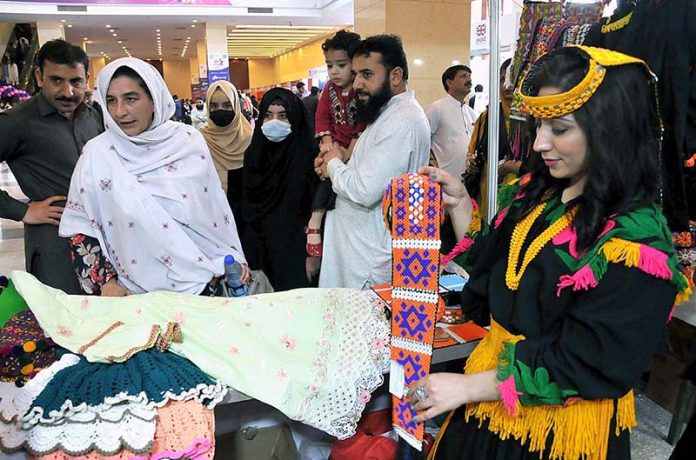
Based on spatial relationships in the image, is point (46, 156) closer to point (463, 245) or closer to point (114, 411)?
point (114, 411)

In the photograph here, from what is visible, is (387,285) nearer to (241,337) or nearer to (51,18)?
(241,337)

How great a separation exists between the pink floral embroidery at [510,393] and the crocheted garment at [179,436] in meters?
Answer: 0.68

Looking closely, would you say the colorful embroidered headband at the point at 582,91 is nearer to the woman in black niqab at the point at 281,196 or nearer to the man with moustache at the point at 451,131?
the woman in black niqab at the point at 281,196

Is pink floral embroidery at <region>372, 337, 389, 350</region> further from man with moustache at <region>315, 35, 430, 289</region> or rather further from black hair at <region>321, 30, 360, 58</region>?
black hair at <region>321, 30, 360, 58</region>

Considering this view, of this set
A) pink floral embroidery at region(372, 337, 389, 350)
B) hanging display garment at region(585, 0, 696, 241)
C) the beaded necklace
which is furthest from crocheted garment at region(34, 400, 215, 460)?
hanging display garment at region(585, 0, 696, 241)

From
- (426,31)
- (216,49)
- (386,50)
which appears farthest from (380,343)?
(216,49)

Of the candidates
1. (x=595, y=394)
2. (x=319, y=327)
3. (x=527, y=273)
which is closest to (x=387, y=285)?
(x=319, y=327)

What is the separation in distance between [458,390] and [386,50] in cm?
148

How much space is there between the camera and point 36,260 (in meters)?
2.35

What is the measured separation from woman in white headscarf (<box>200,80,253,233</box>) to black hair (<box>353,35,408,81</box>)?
4.77ft

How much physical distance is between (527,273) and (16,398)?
45.6 inches

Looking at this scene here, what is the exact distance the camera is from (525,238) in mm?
1144

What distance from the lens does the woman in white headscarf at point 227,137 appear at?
337 centimetres

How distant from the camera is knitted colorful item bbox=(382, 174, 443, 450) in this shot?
1336 millimetres
